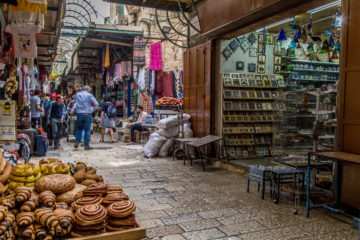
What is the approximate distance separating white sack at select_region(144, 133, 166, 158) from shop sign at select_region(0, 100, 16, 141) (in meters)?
3.93

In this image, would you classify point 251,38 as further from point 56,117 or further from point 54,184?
point 54,184

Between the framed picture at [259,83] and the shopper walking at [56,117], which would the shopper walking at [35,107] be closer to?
the shopper walking at [56,117]

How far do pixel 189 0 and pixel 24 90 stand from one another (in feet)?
17.4

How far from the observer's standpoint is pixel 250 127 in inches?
350

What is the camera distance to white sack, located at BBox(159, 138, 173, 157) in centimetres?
958

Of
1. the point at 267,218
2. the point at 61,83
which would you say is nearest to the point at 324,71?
the point at 267,218

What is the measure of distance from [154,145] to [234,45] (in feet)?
11.9

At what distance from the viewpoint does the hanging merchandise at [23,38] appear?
6812 millimetres

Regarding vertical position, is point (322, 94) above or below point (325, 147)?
above

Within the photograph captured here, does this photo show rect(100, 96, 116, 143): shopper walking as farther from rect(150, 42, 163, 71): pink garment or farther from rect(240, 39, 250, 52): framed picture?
rect(240, 39, 250, 52): framed picture

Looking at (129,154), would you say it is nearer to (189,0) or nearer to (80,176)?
(189,0)

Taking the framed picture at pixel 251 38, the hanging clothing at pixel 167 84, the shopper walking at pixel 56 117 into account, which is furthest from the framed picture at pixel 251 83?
the shopper walking at pixel 56 117

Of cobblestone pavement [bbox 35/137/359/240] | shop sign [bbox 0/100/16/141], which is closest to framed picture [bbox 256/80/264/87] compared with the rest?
cobblestone pavement [bbox 35/137/359/240]

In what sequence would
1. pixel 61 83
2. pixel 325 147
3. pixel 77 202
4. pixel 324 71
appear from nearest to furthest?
pixel 77 202, pixel 325 147, pixel 324 71, pixel 61 83
